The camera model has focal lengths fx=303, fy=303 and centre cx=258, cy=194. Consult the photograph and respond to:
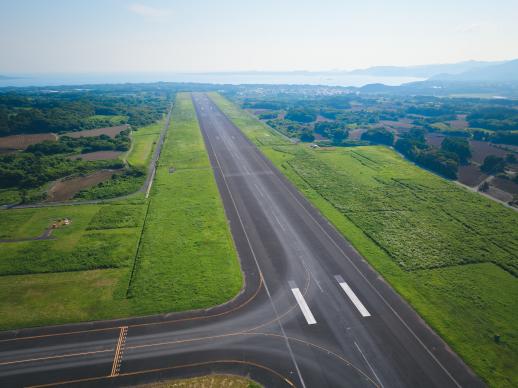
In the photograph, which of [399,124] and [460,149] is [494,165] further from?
[399,124]

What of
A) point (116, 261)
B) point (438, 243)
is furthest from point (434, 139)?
point (116, 261)

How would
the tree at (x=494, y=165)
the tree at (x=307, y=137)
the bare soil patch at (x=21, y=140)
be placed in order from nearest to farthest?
the tree at (x=494, y=165)
the bare soil patch at (x=21, y=140)
the tree at (x=307, y=137)

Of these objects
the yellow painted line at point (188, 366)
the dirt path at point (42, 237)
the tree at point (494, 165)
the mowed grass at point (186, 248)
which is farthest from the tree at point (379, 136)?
the dirt path at point (42, 237)

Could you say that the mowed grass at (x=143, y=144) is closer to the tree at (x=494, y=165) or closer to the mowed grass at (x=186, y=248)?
the mowed grass at (x=186, y=248)

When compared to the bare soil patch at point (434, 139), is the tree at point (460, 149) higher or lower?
higher

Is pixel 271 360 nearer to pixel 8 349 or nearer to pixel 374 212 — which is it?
pixel 8 349

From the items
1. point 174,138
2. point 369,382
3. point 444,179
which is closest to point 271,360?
point 369,382
